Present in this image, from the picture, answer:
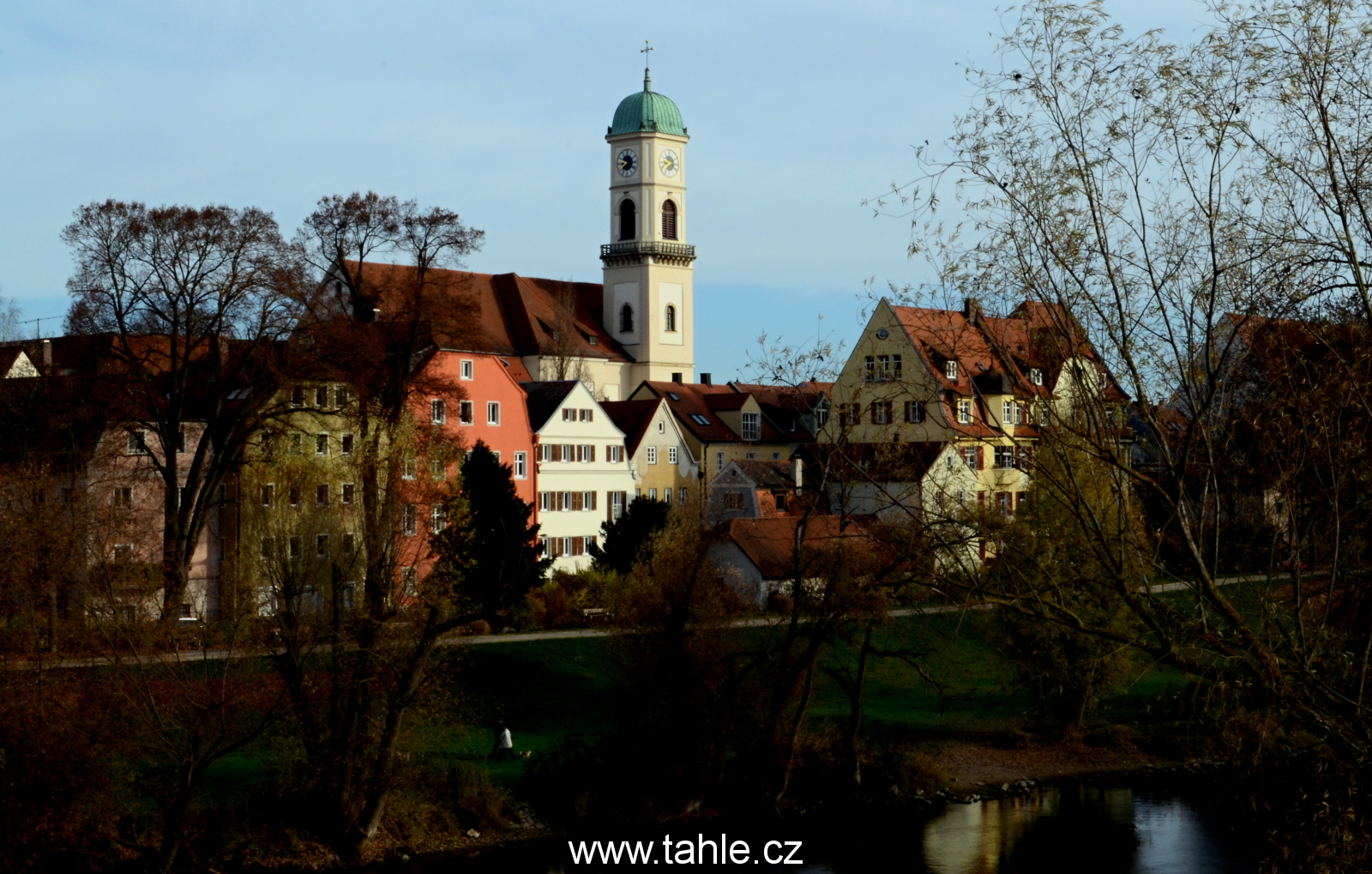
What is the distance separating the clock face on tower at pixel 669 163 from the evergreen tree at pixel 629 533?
48.3 metres

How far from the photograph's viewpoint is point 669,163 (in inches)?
3878

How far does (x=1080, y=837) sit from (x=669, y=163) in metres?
73.5

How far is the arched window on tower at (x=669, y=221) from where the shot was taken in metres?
98.1

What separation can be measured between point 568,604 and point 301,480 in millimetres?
16308

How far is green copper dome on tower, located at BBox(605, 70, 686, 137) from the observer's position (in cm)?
9844

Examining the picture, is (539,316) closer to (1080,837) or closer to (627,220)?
(627,220)

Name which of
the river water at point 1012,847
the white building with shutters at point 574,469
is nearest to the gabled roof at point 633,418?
the white building with shutters at point 574,469

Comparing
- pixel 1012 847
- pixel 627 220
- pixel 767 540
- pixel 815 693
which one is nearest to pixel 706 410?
pixel 627 220

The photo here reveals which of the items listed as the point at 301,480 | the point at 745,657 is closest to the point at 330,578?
the point at 301,480

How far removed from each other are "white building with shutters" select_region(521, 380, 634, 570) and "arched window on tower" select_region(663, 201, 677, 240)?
33.6 m

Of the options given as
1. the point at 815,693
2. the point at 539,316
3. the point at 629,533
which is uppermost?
the point at 539,316

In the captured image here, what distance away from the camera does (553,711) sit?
3994 centimetres

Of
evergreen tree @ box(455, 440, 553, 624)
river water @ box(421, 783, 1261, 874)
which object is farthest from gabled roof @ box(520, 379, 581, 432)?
river water @ box(421, 783, 1261, 874)

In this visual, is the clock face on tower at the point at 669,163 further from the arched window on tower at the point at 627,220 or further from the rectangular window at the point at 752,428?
the rectangular window at the point at 752,428
